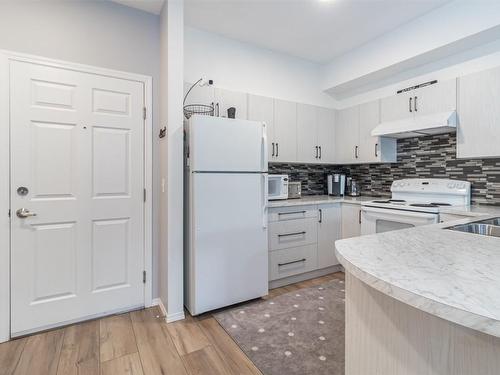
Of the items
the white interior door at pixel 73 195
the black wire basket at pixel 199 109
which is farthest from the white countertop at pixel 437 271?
the black wire basket at pixel 199 109

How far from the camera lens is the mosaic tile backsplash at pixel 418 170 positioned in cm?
254

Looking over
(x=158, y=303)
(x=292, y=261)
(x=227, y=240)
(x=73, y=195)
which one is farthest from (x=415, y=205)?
(x=73, y=195)

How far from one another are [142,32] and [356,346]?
2.75m

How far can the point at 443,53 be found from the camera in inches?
104

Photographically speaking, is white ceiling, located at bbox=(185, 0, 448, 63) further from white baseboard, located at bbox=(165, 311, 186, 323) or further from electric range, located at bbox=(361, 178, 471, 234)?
white baseboard, located at bbox=(165, 311, 186, 323)

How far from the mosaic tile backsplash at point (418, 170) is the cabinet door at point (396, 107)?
385 millimetres

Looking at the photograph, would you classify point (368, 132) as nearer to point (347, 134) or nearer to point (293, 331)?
point (347, 134)

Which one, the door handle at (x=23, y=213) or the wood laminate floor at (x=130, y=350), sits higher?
the door handle at (x=23, y=213)

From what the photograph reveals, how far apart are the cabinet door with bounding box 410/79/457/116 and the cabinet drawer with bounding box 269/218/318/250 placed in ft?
5.30

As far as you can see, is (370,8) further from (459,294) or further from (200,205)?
(459,294)

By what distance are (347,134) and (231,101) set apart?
1684 mm

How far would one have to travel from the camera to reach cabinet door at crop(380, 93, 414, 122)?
114 inches

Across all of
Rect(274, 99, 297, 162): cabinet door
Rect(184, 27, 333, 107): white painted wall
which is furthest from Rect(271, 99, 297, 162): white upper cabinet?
Rect(184, 27, 333, 107): white painted wall

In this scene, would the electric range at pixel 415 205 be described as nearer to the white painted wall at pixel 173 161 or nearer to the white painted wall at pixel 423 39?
the white painted wall at pixel 423 39
